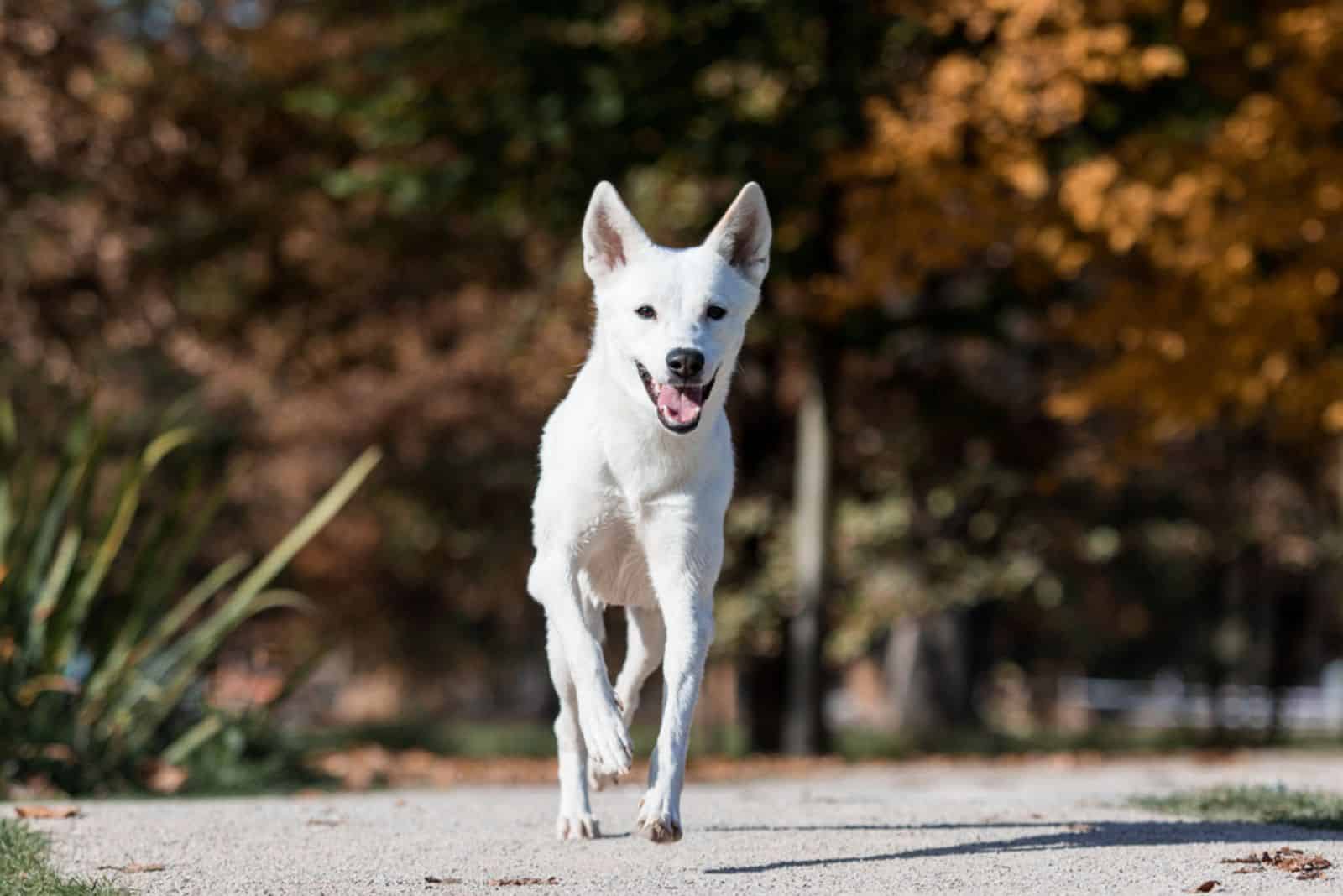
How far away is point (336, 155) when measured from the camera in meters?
19.2

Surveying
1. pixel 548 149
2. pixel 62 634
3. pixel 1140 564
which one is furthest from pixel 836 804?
pixel 1140 564

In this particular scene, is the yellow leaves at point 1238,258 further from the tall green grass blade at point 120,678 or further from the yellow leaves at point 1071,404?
the tall green grass blade at point 120,678

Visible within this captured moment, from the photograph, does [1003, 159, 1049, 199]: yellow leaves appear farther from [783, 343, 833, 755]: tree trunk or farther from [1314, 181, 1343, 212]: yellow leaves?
[783, 343, 833, 755]: tree trunk

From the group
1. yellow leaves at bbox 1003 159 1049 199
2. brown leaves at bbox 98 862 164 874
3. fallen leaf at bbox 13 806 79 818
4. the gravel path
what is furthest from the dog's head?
yellow leaves at bbox 1003 159 1049 199

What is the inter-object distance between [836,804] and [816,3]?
30.2 ft

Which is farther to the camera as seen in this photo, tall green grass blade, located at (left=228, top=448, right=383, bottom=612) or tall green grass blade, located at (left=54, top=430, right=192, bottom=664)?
tall green grass blade, located at (left=228, top=448, right=383, bottom=612)

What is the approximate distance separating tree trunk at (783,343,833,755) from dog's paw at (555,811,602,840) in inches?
401

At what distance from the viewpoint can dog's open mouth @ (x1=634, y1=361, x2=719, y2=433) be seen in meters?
6.02

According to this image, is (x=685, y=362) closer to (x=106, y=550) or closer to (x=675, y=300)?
(x=675, y=300)

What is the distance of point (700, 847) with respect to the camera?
6.34 metres

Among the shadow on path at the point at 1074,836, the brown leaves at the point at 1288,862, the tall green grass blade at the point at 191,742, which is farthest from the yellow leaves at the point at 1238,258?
the brown leaves at the point at 1288,862

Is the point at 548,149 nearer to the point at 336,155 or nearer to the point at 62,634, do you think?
the point at 336,155

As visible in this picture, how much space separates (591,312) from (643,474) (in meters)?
8.12

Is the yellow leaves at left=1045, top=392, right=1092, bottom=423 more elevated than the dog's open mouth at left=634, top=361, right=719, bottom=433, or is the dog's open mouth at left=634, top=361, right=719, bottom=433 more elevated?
the yellow leaves at left=1045, top=392, right=1092, bottom=423
